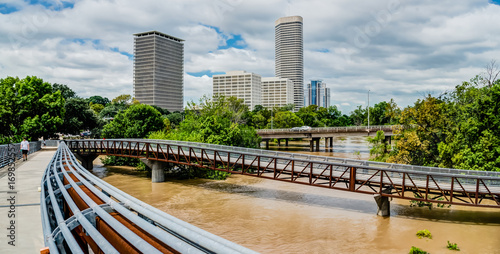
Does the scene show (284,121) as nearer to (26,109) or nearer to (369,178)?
(26,109)

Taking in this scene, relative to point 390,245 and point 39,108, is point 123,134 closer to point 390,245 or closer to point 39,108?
point 39,108

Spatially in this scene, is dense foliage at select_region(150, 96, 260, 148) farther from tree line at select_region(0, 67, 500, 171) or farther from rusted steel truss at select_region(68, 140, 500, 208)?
rusted steel truss at select_region(68, 140, 500, 208)

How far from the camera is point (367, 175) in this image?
25.7 meters

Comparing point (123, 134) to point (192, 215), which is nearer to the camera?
point (192, 215)

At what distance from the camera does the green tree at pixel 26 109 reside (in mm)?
46281

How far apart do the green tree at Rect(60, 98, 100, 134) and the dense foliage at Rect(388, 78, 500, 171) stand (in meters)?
67.6

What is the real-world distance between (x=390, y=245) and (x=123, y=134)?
4622 centimetres

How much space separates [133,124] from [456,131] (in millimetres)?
47106

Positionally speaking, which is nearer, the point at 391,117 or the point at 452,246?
the point at 452,246

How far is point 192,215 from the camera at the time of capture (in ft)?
80.0

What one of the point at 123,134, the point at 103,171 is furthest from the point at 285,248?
the point at 123,134

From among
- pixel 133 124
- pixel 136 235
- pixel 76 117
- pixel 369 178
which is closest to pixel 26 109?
pixel 133 124

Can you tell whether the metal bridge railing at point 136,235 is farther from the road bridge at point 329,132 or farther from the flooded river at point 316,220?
the road bridge at point 329,132

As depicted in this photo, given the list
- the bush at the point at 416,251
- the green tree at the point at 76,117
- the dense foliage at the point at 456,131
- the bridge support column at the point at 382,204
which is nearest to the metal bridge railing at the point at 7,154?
the bush at the point at 416,251
